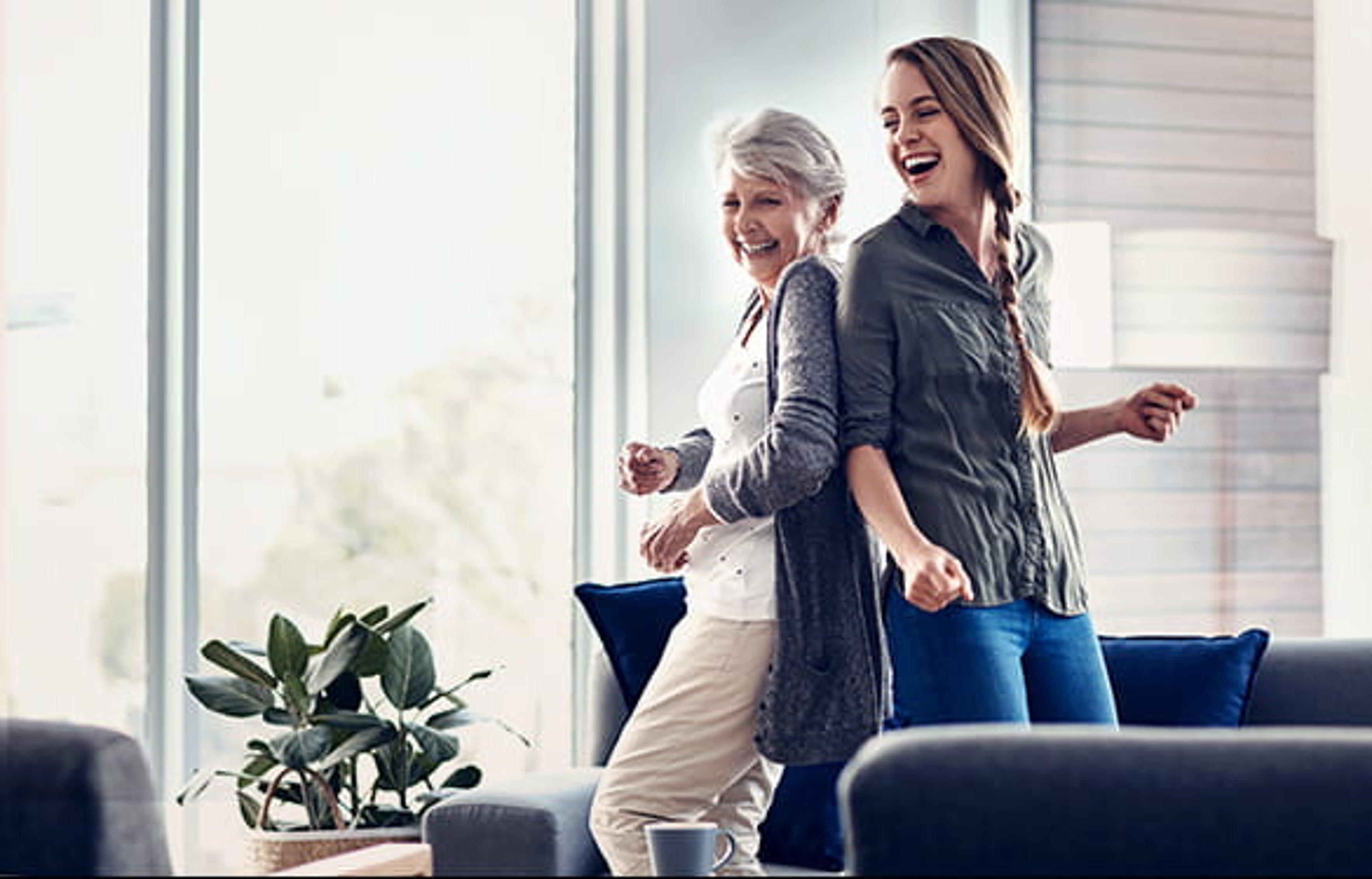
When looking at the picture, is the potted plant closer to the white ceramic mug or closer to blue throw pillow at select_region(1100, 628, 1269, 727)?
blue throw pillow at select_region(1100, 628, 1269, 727)

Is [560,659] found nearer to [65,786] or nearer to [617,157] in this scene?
[617,157]

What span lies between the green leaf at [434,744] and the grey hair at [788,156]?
1138mm

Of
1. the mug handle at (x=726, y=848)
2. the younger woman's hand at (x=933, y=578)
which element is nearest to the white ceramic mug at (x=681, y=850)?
the mug handle at (x=726, y=848)

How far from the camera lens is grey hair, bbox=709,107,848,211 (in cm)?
245

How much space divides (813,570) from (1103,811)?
123 centimetres

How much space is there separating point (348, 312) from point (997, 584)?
6.59 ft

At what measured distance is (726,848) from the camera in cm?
214

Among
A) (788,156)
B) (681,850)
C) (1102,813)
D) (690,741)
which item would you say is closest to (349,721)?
(690,741)

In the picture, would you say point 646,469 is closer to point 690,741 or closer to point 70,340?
point 690,741

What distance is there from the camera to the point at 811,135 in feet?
8.13

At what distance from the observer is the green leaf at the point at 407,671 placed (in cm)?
311

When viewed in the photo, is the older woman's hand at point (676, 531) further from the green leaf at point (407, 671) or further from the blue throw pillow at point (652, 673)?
the green leaf at point (407, 671)

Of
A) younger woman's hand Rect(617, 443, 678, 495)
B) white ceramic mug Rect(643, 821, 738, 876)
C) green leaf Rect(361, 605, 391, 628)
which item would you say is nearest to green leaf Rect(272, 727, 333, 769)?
green leaf Rect(361, 605, 391, 628)

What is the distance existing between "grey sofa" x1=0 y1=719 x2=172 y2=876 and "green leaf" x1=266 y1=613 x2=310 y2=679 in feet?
5.91
